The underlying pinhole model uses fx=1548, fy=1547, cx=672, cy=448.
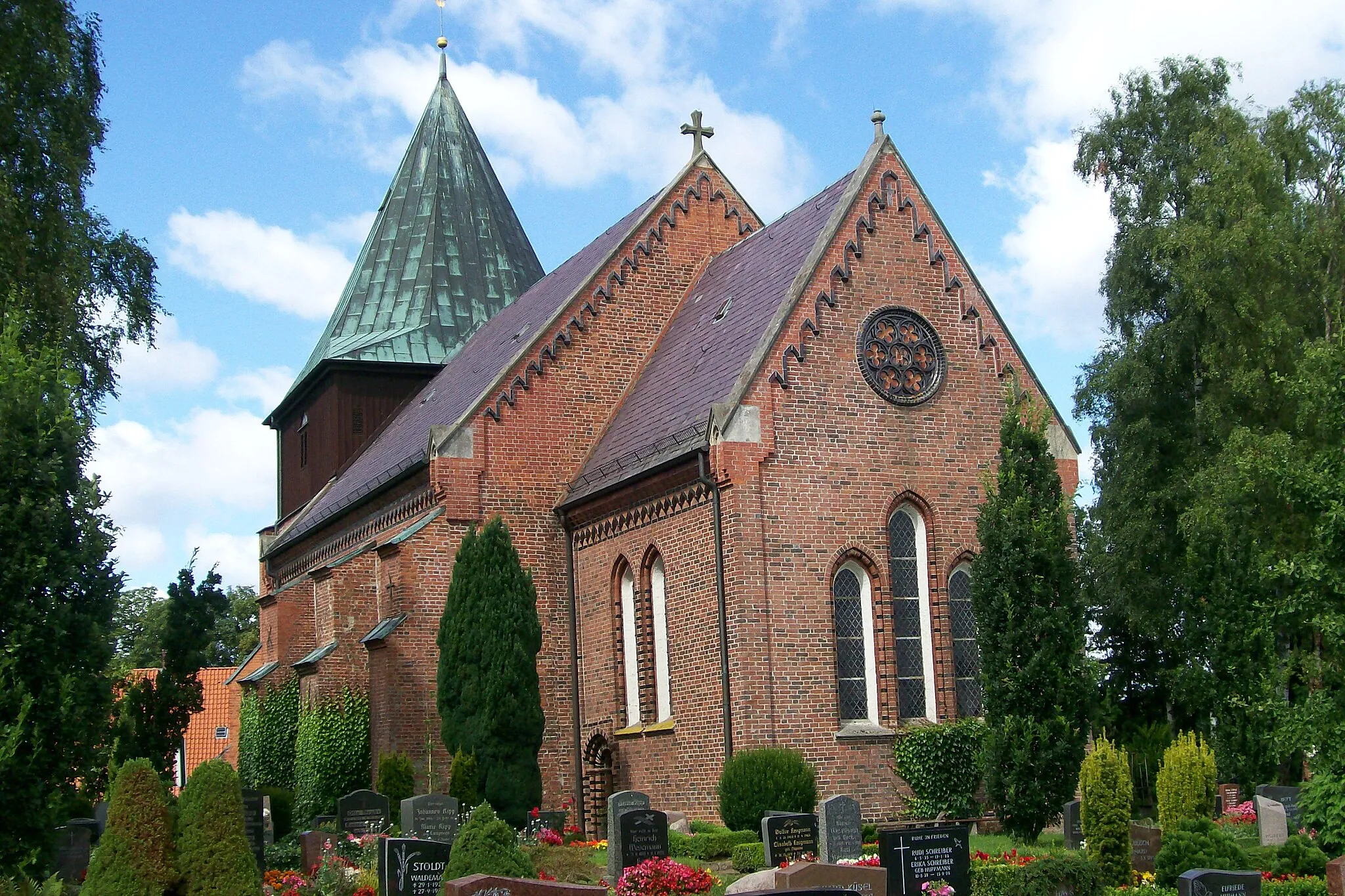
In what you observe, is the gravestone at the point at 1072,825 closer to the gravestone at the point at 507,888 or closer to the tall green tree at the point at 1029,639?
the tall green tree at the point at 1029,639

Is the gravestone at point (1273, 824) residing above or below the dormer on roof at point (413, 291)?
below

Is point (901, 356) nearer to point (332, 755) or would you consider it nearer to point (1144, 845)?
point (1144, 845)

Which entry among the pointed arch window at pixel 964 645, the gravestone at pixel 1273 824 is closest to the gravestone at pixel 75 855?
the pointed arch window at pixel 964 645

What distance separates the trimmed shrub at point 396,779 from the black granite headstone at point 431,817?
376cm

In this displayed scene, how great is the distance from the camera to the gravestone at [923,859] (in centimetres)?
1534

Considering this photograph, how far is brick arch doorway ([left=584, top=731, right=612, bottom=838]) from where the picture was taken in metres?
26.0

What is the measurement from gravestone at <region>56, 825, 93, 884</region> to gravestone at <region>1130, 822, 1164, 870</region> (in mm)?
12539

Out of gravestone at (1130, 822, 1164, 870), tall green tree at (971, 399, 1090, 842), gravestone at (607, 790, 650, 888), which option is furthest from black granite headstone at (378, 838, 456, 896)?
gravestone at (1130, 822, 1164, 870)

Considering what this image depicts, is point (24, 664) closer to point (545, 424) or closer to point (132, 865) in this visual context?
point (132, 865)

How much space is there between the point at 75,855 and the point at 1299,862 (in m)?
14.5

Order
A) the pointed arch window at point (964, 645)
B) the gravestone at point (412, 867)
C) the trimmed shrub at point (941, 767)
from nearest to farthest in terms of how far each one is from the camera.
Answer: the gravestone at point (412, 867) → the trimmed shrub at point (941, 767) → the pointed arch window at point (964, 645)

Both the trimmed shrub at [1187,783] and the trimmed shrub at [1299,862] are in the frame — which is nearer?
the trimmed shrub at [1299,862]

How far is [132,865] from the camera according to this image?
14.1 metres

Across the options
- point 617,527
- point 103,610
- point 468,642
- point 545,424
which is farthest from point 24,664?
point 545,424
